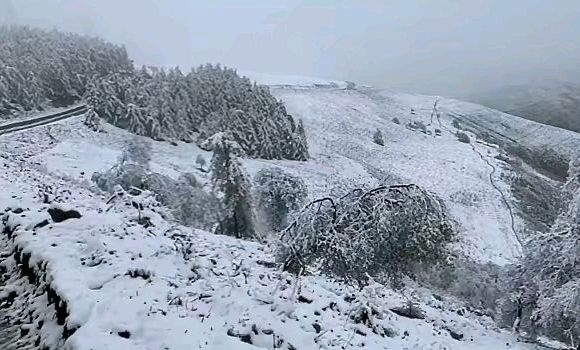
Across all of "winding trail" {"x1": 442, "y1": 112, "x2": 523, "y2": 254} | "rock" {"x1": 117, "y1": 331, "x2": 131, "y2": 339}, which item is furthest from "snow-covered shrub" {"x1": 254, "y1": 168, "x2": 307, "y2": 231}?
"rock" {"x1": 117, "y1": 331, "x2": 131, "y2": 339}

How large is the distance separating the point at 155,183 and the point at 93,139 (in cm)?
1423

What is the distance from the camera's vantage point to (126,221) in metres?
14.1

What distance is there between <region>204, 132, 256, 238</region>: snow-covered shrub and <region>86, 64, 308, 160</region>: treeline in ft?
87.8

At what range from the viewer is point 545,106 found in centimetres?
17400

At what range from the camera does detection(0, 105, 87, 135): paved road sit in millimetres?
46031

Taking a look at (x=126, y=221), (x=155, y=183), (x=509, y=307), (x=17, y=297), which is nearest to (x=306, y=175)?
(x=155, y=183)

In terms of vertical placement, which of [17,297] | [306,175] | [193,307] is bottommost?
[306,175]

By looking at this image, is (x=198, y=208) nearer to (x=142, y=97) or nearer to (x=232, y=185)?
(x=232, y=185)

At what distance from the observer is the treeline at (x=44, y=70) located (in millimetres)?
54469

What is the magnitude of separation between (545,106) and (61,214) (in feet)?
617

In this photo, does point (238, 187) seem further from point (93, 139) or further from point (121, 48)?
point (121, 48)

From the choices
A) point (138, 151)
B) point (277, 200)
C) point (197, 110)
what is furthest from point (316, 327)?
point (197, 110)

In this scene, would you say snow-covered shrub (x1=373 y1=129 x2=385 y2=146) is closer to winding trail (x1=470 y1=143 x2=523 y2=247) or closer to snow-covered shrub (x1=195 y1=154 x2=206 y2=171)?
winding trail (x1=470 y1=143 x2=523 y2=247)

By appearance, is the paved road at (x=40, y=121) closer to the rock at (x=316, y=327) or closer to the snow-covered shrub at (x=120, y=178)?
the snow-covered shrub at (x=120, y=178)
